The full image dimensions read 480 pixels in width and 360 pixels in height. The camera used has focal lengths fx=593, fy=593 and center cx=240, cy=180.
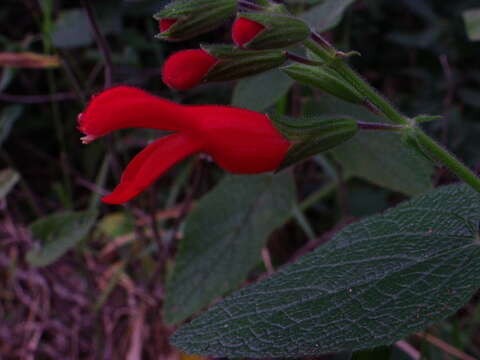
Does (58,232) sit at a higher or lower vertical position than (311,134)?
lower

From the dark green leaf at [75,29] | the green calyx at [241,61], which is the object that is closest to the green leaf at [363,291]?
the green calyx at [241,61]

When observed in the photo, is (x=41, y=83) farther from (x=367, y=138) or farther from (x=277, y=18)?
(x=277, y=18)

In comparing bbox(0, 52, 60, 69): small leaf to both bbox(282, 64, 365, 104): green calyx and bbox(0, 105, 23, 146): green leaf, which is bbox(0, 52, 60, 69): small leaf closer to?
bbox(0, 105, 23, 146): green leaf

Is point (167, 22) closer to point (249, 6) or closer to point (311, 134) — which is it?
point (249, 6)

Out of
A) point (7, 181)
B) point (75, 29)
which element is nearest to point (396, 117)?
point (7, 181)

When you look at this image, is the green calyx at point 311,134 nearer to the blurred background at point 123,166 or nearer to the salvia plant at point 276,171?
the salvia plant at point 276,171

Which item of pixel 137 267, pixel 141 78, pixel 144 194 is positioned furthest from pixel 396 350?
pixel 141 78

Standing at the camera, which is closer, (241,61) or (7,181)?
(241,61)

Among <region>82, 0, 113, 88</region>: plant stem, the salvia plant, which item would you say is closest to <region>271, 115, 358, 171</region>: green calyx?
the salvia plant
